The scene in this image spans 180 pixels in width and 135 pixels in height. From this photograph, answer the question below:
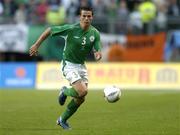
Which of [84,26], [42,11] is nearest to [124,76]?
[42,11]

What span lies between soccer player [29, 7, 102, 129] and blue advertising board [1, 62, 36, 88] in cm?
1426

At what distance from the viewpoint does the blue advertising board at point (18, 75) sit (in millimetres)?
27516

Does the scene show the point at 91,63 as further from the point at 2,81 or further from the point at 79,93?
the point at 79,93

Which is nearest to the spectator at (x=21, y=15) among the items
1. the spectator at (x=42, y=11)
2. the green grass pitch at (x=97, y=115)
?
the spectator at (x=42, y=11)

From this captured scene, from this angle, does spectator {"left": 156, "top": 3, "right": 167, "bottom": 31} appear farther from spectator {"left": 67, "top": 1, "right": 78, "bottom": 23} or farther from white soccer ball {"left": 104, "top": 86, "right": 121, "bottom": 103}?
white soccer ball {"left": 104, "top": 86, "right": 121, "bottom": 103}

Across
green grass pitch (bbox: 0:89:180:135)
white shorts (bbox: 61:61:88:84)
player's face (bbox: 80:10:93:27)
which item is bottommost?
green grass pitch (bbox: 0:89:180:135)

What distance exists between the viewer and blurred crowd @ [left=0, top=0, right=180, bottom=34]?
28.7 meters

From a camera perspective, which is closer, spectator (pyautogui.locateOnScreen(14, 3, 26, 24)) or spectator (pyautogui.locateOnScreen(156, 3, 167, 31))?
spectator (pyautogui.locateOnScreen(14, 3, 26, 24))

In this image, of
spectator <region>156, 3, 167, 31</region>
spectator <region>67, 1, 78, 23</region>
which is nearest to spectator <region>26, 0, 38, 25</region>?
spectator <region>67, 1, 78, 23</region>

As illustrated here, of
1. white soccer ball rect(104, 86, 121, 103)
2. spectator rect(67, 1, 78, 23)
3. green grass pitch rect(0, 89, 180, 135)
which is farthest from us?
spectator rect(67, 1, 78, 23)

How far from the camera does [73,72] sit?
43.1 ft

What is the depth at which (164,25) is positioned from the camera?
1142 inches

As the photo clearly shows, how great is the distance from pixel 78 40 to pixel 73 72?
63 cm

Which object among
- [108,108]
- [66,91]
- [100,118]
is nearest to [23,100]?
[108,108]
